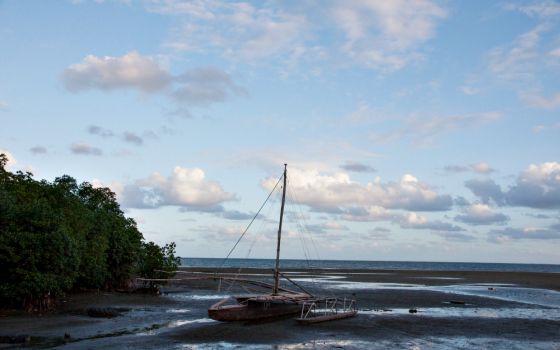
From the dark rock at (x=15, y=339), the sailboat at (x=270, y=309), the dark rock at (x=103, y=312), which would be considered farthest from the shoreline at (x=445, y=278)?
the dark rock at (x=15, y=339)

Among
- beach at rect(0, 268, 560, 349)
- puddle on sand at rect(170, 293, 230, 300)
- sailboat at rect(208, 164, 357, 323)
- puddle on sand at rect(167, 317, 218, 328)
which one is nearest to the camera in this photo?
beach at rect(0, 268, 560, 349)

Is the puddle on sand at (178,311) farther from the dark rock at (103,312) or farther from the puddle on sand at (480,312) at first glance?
the puddle on sand at (480,312)

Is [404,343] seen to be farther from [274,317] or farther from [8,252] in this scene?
[8,252]

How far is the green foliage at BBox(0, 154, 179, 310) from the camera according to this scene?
30.2 m

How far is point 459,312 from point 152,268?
27837 mm

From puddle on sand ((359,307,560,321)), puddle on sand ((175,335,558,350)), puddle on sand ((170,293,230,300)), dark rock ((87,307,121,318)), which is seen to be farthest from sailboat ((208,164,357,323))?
puddle on sand ((170,293,230,300))

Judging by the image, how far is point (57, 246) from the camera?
1235 inches

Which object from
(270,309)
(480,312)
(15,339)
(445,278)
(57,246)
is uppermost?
(57,246)

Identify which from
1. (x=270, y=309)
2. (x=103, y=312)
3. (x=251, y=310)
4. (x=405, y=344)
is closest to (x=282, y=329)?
(x=251, y=310)

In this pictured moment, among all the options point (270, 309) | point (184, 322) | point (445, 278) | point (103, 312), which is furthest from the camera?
point (445, 278)

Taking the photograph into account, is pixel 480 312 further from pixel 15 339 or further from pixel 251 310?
pixel 15 339

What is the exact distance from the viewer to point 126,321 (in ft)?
97.9

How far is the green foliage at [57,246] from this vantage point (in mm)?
30188

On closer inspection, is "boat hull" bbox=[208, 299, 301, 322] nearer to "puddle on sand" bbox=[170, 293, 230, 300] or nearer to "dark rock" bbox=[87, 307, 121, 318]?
"dark rock" bbox=[87, 307, 121, 318]
